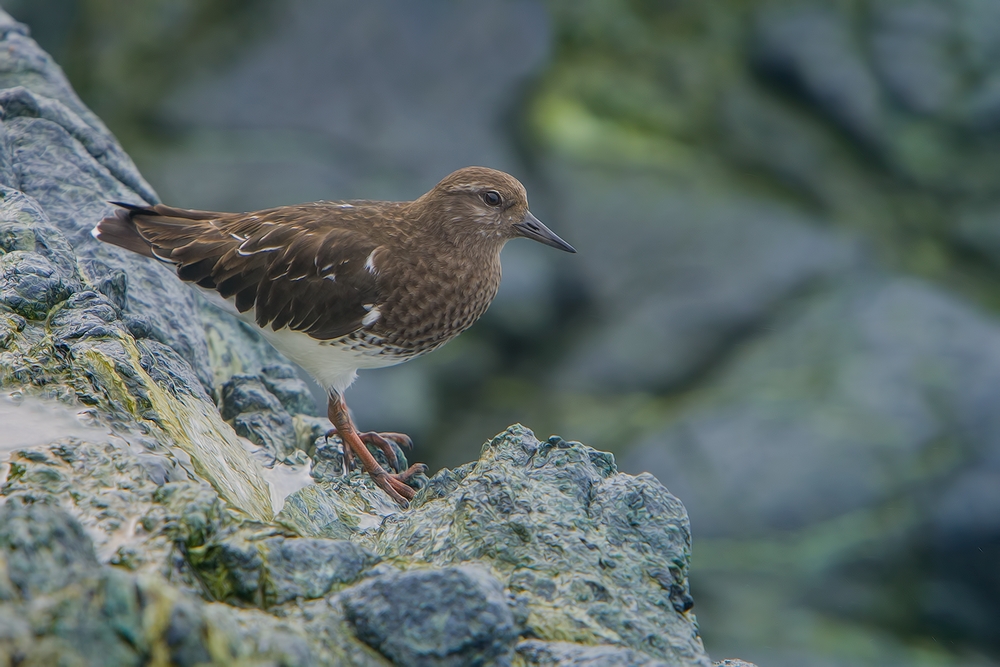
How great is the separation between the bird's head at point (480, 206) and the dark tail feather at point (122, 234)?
1.36 metres

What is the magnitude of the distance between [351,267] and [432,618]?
2.57m

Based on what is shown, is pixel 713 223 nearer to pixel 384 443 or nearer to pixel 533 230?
pixel 533 230

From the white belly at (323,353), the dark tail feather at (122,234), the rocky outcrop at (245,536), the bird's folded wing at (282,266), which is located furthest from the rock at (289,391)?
the dark tail feather at (122,234)

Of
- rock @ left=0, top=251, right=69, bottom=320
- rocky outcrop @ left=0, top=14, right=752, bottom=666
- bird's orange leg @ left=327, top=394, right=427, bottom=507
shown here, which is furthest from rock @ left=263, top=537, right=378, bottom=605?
bird's orange leg @ left=327, top=394, right=427, bottom=507

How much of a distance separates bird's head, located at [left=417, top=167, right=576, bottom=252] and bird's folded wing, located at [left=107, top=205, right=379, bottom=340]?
0.41m

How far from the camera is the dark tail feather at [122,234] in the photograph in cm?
457

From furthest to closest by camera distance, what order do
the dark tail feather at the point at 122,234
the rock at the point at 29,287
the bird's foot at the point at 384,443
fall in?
1. the bird's foot at the point at 384,443
2. the dark tail feather at the point at 122,234
3. the rock at the point at 29,287

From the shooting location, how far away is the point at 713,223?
10.2 m

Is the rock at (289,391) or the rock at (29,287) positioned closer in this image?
the rock at (29,287)

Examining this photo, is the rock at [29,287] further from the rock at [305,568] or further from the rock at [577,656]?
the rock at [577,656]

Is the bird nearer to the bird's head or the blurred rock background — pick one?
the bird's head

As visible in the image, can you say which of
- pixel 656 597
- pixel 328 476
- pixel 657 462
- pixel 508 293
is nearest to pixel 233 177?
pixel 508 293

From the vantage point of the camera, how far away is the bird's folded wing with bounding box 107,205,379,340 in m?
4.58

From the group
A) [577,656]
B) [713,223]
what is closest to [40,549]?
[577,656]
